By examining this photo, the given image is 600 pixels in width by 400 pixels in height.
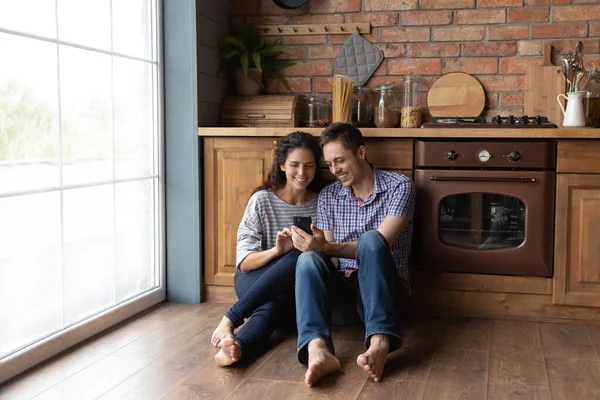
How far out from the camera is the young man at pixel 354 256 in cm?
260

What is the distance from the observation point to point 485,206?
3256 mm

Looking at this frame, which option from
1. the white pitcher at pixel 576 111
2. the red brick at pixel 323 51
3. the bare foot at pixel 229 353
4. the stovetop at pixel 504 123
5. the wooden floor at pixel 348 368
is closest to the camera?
the wooden floor at pixel 348 368

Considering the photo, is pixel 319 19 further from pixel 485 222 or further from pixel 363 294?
pixel 363 294

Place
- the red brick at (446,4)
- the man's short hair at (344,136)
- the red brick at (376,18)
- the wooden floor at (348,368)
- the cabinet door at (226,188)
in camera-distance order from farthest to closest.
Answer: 1. the red brick at (376,18)
2. the red brick at (446,4)
3. the cabinet door at (226,188)
4. the man's short hair at (344,136)
5. the wooden floor at (348,368)

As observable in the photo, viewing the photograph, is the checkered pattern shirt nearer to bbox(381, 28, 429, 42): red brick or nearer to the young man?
the young man

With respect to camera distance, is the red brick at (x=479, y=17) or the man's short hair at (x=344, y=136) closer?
the man's short hair at (x=344, y=136)

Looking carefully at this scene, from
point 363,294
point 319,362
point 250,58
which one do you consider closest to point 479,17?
point 250,58

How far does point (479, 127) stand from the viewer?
3246mm

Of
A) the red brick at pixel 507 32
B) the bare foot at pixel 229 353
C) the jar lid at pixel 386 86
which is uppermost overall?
the red brick at pixel 507 32

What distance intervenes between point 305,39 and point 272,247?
128cm

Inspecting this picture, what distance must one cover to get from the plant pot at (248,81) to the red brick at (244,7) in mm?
362

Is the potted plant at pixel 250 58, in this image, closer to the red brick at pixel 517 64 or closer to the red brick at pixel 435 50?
the red brick at pixel 435 50

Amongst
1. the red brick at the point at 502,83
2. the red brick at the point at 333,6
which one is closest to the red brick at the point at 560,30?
the red brick at the point at 502,83

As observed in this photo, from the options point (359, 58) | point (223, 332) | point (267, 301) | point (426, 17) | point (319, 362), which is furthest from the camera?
point (359, 58)
